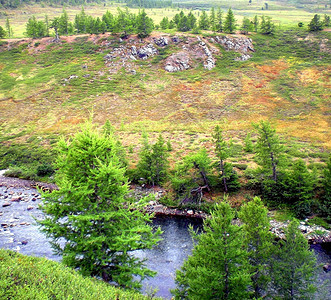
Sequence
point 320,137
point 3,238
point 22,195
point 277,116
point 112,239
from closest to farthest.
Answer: point 112,239, point 3,238, point 22,195, point 320,137, point 277,116

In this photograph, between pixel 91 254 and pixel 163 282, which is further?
pixel 163 282

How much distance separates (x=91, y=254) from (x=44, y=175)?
3699 centimetres

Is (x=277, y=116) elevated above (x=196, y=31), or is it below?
below

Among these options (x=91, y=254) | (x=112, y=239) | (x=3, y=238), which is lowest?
(x=3, y=238)

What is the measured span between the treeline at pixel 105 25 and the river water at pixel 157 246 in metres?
78.9

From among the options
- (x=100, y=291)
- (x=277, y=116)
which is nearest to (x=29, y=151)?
(x=100, y=291)

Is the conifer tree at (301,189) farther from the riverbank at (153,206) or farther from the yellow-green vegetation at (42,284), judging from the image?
the yellow-green vegetation at (42,284)

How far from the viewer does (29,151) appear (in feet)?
172

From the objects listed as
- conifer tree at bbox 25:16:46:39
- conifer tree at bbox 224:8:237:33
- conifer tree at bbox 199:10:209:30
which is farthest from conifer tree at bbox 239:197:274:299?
conifer tree at bbox 25:16:46:39

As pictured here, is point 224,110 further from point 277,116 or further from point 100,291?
point 100,291

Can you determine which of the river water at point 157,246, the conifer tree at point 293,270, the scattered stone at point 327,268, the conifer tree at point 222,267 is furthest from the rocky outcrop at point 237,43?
the conifer tree at point 222,267

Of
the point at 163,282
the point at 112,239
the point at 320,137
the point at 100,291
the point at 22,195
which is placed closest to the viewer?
the point at 100,291

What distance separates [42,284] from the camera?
916cm

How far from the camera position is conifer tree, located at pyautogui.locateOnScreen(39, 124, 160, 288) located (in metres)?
12.6
